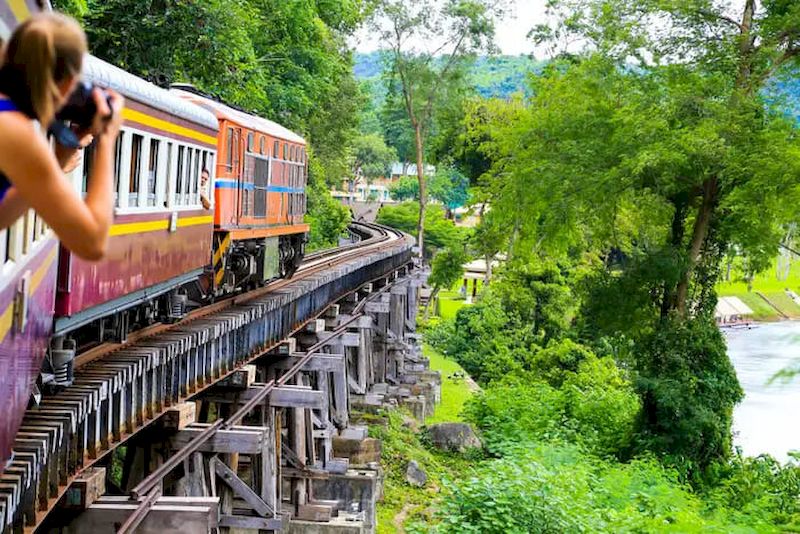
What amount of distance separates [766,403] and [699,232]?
1170cm

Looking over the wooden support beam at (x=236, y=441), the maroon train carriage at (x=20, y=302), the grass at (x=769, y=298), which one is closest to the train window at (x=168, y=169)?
the wooden support beam at (x=236, y=441)

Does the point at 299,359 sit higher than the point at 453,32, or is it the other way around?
the point at 453,32

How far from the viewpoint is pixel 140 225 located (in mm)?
8352

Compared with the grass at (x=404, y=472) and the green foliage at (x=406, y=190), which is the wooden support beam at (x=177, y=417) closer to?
the grass at (x=404, y=472)

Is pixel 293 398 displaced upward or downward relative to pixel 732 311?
upward

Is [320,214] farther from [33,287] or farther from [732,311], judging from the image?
[33,287]

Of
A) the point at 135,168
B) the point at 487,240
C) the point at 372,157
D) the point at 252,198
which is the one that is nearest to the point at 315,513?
the point at 252,198

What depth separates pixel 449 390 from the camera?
3331cm

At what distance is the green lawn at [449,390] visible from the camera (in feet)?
97.3

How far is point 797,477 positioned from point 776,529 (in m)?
3.81

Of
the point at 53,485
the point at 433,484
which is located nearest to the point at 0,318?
the point at 53,485

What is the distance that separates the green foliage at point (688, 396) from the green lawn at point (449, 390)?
6422 mm

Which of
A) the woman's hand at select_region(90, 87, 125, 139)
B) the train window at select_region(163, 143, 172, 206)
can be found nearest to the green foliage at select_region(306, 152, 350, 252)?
the train window at select_region(163, 143, 172, 206)

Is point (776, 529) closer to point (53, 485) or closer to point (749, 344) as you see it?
point (53, 485)
